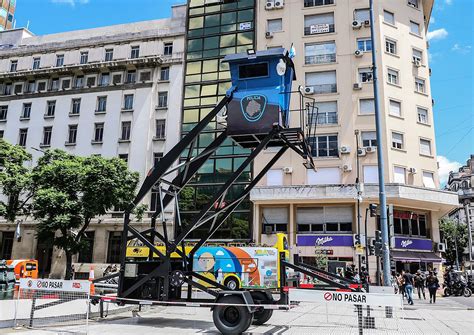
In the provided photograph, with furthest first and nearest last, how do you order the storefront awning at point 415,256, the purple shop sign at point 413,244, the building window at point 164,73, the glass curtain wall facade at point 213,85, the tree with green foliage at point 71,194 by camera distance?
the building window at point 164,73, the glass curtain wall facade at point 213,85, the purple shop sign at point 413,244, the storefront awning at point 415,256, the tree with green foliage at point 71,194

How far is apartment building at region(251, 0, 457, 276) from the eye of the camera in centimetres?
3438

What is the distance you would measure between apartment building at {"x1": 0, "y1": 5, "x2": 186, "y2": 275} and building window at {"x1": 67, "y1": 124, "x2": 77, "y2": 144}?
0.10 m

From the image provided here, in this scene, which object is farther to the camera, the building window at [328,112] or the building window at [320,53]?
the building window at [320,53]

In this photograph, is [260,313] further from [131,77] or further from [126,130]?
[131,77]

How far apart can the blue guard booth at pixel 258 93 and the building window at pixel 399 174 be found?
85.9 feet

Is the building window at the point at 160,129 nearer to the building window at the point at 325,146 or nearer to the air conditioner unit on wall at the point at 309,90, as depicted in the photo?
the air conditioner unit on wall at the point at 309,90

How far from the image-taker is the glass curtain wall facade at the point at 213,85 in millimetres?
38000

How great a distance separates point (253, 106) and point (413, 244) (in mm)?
28535

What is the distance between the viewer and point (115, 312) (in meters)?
14.6

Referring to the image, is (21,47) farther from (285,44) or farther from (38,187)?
(285,44)

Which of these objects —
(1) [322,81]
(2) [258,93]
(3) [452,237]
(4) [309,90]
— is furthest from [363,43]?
(3) [452,237]

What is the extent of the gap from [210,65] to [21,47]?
2306cm

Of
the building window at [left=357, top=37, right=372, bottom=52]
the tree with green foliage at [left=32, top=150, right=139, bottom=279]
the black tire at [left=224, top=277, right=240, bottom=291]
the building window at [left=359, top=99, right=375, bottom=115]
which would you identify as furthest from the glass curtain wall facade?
the black tire at [left=224, top=277, right=240, bottom=291]

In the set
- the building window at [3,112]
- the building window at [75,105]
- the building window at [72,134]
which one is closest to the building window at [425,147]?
the building window at [72,134]
